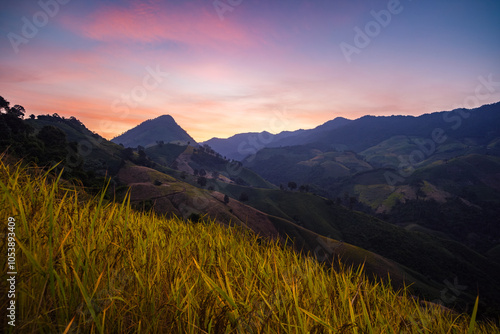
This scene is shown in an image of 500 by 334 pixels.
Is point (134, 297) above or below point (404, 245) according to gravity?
above

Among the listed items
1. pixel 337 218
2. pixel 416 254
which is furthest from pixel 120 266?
pixel 337 218

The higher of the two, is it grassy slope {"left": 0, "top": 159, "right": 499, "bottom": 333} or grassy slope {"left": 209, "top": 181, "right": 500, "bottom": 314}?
grassy slope {"left": 0, "top": 159, "right": 499, "bottom": 333}

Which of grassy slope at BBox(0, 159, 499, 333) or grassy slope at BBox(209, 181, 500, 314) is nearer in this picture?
grassy slope at BBox(0, 159, 499, 333)

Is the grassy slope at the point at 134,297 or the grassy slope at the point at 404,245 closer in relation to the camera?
the grassy slope at the point at 134,297

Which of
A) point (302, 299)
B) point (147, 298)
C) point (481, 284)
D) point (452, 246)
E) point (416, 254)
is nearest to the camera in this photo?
point (147, 298)

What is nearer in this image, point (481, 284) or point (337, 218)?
point (481, 284)

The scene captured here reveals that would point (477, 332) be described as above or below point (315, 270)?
below

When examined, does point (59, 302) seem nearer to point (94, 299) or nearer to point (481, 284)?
point (94, 299)

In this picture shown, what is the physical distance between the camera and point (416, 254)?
126 meters

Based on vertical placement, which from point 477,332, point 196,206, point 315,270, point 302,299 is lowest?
point 196,206

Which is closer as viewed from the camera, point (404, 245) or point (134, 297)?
point (134, 297)

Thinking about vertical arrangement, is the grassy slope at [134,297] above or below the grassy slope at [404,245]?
above

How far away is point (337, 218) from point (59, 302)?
179 m

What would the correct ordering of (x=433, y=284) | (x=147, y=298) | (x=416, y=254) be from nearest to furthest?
(x=147, y=298), (x=433, y=284), (x=416, y=254)
